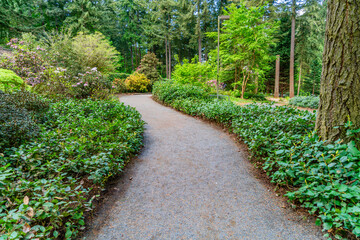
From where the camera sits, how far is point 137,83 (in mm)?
17359

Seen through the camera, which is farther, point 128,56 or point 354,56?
point 128,56

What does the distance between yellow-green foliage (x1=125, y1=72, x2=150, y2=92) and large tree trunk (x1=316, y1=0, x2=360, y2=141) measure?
53.7 feet

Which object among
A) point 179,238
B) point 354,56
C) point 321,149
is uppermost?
point 354,56

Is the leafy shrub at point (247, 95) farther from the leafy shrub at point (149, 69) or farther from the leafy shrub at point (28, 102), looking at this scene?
the leafy shrub at point (28, 102)

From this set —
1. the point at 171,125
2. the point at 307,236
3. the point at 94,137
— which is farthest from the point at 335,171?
the point at 171,125

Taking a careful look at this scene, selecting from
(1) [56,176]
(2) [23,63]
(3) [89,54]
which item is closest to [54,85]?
(2) [23,63]

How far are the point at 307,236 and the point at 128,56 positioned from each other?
35.0m

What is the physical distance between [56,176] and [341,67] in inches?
151

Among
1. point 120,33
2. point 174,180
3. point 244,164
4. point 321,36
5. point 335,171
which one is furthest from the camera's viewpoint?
point 120,33

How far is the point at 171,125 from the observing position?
576 cm

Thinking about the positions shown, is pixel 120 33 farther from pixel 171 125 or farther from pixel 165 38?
pixel 171 125

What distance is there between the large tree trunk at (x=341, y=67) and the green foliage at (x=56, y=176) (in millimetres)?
3080

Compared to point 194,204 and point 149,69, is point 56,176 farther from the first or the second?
point 149,69

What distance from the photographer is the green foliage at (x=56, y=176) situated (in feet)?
4.82
